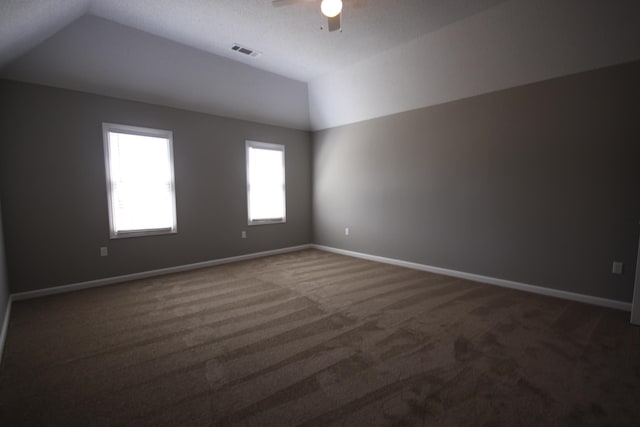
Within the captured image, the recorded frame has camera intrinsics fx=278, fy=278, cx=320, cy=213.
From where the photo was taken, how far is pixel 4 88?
3.15 meters

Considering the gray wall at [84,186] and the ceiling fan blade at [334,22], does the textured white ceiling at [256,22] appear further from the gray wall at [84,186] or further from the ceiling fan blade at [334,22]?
the gray wall at [84,186]

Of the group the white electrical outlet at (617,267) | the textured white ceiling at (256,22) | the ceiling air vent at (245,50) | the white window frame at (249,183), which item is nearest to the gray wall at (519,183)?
the white electrical outlet at (617,267)

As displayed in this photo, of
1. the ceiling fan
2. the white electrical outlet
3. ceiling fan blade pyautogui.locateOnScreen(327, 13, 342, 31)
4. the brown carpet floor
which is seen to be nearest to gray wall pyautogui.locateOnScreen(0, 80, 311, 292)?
the brown carpet floor

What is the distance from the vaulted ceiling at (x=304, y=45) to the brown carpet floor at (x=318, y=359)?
103 inches

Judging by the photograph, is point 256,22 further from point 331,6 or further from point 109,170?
point 109,170

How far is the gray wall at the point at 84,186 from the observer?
10.8 feet

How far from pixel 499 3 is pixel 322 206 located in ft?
13.8

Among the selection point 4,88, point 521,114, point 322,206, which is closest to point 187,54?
point 4,88

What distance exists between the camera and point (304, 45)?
392 cm

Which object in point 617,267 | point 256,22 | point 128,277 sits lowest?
point 128,277

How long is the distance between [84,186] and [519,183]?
18.5 feet

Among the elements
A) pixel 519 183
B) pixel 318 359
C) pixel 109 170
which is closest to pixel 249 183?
pixel 109 170

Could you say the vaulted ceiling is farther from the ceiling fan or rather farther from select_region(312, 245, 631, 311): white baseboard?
select_region(312, 245, 631, 311): white baseboard

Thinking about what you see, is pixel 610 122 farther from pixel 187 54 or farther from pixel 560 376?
pixel 187 54
